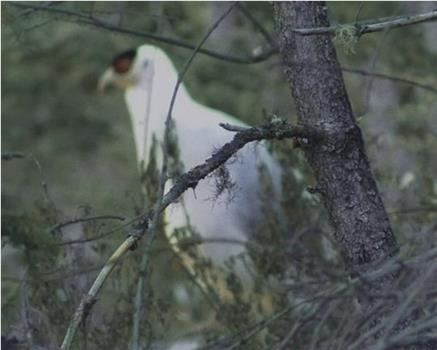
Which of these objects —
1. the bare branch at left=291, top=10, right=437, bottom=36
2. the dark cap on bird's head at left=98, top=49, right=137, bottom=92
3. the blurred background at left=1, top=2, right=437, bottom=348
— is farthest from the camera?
the dark cap on bird's head at left=98, top=49, right=137, bottom=92

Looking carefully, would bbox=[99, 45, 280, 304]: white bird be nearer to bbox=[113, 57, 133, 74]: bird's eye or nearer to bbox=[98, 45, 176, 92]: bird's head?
bbox=[98, 45, 176, 92]: bird's head

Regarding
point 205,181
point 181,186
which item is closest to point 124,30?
point 205,181

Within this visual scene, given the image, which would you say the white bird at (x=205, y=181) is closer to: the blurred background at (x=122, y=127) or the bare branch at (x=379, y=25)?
the blurred background at (x=122, y=127)

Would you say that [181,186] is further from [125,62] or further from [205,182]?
[125,62]

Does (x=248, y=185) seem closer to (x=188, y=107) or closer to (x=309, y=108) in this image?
(x=188, y=107)

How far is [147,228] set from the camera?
283 centimetres

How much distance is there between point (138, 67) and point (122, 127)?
3570 mm

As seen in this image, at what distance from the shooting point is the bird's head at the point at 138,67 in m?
6.75

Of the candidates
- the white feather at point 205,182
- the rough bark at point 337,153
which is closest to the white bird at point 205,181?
the white feather at point 205,182

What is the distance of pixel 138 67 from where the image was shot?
7004 mm

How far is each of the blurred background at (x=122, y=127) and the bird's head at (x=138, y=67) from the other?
0.16 m

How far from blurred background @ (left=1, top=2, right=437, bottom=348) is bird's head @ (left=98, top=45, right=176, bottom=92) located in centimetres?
16

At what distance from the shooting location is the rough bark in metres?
3.12

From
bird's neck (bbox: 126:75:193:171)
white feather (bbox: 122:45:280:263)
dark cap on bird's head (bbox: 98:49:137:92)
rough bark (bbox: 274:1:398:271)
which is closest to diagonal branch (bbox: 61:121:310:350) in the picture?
rough bark (bbox: 274:1:398:271)
